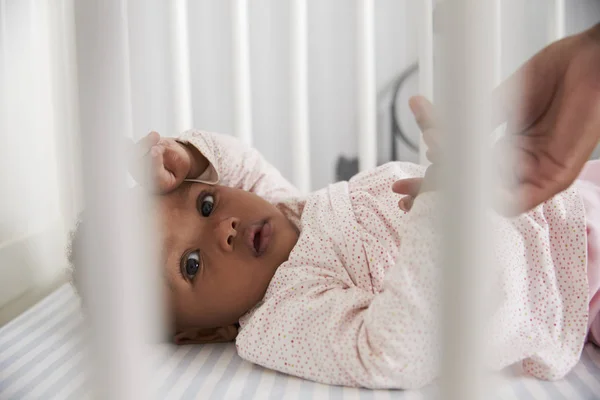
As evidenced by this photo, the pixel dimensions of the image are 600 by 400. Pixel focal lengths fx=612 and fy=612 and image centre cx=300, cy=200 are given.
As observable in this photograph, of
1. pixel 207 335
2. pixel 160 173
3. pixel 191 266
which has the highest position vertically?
pixel 160 173

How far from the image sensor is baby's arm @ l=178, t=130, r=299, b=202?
3.13ft

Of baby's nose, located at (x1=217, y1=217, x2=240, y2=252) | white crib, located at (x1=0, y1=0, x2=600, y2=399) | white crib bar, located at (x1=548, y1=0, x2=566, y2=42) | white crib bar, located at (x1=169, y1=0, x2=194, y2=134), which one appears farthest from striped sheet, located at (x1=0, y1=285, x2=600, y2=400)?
white crib bar, located at (x1=548, y1=0, x2=566, y2=42)

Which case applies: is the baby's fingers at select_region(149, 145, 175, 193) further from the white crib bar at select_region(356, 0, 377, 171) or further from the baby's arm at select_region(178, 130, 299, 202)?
the white crib bar at select_region(356, 0, 377, 171)

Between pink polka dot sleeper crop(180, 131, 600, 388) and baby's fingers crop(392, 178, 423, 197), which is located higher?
baby's fingers crop(392, 178, 423, 197)

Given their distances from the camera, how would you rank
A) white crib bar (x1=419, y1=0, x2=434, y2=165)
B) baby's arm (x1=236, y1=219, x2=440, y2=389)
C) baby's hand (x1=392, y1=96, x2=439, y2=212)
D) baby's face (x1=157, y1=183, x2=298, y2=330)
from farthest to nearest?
white crib bar (x1=419, y1=0, x2=434, y2=165) < baby's face (x1=157, y1=183, x2=298, y2=330) < baby's arm (x1=236, y1=219, x2=440, y2=389) < baby's hand (x1=392, y1=96, x2=439, y2=212)

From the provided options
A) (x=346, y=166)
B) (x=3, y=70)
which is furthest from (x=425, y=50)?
(x=3, y=70)

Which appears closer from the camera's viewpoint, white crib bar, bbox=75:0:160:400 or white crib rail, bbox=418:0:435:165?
white crib bar, bbox=75:0:160:400

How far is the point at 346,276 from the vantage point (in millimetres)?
727

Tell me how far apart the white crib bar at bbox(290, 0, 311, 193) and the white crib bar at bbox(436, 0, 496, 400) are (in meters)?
0.78

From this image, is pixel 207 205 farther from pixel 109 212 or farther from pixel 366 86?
pixel 109 212

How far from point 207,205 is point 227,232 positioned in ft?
0.26

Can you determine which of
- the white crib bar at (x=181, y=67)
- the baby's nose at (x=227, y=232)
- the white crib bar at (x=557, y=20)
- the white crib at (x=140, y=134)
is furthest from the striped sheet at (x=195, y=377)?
the white crib bar at (x=557, y=20)

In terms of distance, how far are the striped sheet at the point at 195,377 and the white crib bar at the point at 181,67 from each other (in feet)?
1.33

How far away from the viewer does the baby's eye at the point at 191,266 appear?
0.76 meters
